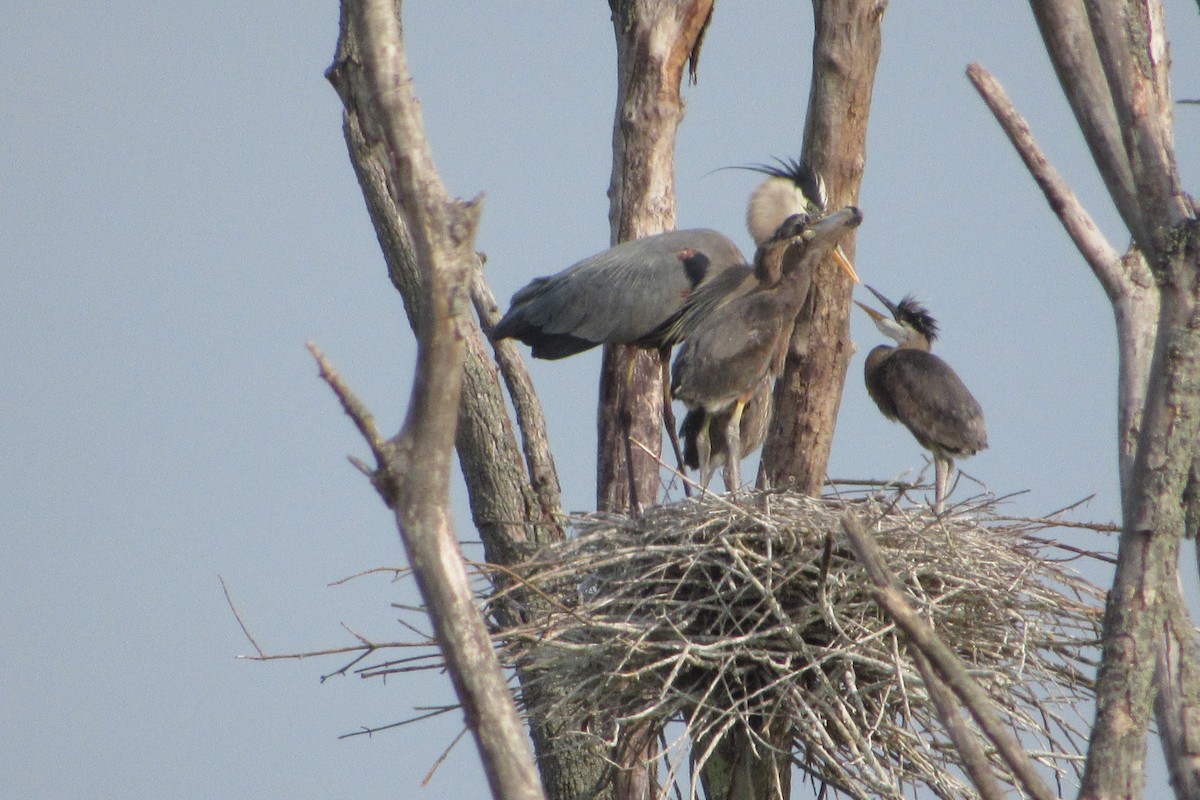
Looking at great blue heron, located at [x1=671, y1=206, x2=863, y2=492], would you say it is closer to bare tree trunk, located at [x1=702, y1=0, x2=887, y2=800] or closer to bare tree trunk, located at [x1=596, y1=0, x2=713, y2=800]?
bare tree trunk, located at [x1=702, y1=0, x2=887, y2=800]

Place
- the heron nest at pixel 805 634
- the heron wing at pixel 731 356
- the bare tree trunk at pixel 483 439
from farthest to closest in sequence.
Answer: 1. the bare tree trunk at pixel 483 439
2. the heron wing at pixel 731 356
3. the heron nest at pixel 805 634

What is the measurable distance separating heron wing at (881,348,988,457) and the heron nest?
755 millimetres

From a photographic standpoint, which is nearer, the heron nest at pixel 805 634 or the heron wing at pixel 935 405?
the heron nest at pixel 805 634

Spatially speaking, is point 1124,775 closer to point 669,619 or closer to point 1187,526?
point 1187,526

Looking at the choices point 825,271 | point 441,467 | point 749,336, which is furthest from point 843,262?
point 441,467

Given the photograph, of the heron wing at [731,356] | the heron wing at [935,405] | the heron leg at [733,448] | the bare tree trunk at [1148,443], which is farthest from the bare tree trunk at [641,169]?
the bare tree trunk at [1148,443]

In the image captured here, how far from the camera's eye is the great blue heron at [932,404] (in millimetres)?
5363

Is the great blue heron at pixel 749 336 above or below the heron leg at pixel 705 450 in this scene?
above

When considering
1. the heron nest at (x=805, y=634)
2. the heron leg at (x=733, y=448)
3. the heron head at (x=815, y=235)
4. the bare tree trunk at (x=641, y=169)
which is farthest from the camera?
the bare tree trunk at (x=641, y=169)

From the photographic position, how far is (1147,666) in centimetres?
277

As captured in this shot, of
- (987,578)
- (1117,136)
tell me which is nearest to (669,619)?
(987,578)

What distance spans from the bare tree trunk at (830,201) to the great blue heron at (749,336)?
11 centimetres

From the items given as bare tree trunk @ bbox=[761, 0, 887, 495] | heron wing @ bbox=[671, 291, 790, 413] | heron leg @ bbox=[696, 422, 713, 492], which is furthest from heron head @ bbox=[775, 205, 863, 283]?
heron leg @ bbox=[696, 422, 713, 492]

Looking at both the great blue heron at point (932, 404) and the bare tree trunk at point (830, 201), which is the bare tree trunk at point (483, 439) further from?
the great blue heron at point (932, 404)
